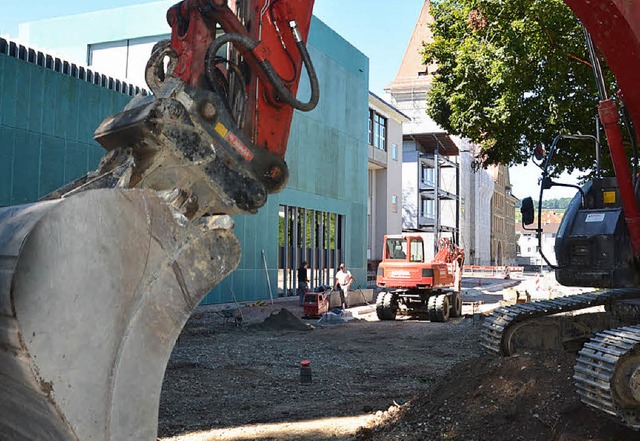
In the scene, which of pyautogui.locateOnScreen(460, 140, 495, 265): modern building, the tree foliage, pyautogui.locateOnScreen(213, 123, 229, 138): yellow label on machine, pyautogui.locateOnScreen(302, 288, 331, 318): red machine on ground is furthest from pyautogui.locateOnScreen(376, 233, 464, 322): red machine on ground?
pyautogui.locateOnScreen(460, 140, 495, 265): modern building

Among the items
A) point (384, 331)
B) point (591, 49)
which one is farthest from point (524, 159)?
point (591, 49)

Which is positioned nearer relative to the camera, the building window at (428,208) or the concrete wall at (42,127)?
the concrete wall at (42,127)

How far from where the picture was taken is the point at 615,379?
4.45 m

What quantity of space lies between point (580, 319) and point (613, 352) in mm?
2337

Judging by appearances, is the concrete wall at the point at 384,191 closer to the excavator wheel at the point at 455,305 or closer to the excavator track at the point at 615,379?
the excavator wheel at the point at 455,305

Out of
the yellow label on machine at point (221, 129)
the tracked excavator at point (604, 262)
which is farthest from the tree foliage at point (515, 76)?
the yellow label on machine at point (221, 129)

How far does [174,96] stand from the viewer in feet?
10.4

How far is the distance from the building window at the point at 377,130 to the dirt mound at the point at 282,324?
77.8 ft

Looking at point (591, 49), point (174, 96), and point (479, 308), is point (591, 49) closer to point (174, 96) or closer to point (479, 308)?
point (174, 96)

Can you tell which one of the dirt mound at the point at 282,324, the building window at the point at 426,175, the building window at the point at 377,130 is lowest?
the dirt mound at the point at 282,324

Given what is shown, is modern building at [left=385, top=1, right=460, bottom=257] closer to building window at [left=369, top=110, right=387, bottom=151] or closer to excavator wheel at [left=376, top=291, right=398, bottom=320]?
building window at [left=369, top=110, right=387, bottom=151]

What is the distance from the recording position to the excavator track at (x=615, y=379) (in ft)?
14.4

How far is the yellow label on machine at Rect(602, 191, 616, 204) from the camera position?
661 cm

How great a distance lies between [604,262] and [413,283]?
12.2 m
